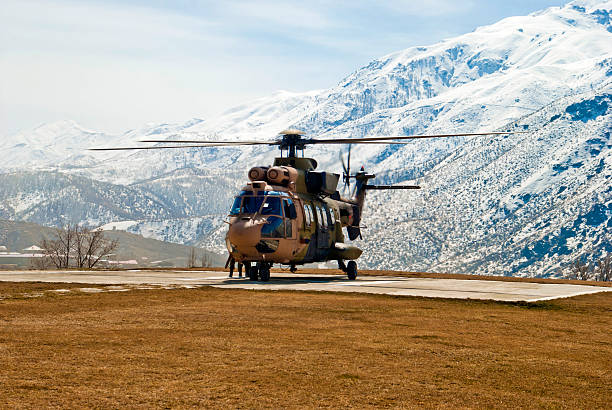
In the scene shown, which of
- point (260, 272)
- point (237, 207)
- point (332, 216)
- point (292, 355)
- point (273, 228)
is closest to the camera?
point (292, 355)

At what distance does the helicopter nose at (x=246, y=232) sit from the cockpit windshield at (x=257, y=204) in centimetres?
78

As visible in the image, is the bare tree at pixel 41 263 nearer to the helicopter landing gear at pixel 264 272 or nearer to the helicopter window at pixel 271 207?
the helicopter landing gear at pixel 264 272

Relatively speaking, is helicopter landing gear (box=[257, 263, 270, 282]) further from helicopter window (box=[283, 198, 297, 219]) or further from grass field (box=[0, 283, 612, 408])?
grass field (box=[0, 283, 612, 408])

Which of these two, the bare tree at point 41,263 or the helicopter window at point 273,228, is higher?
the helicopter window at point 273,228

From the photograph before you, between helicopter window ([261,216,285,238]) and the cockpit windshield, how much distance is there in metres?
0.29

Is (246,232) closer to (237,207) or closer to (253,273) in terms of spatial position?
(237,207)

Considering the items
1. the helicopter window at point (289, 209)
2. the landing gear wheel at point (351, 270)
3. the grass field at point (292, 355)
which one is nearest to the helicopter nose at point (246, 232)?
the helicopter window at point (289, 209)

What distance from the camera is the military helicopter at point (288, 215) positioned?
115ft

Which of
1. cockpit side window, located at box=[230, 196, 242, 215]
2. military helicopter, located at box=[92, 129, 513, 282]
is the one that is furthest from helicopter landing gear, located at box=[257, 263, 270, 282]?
cockpit side window, located at box=[230, 196, 242, 215]

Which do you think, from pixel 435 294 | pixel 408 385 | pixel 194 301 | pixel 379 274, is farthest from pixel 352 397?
pixel 379 274

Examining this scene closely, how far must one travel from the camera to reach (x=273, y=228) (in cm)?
3516

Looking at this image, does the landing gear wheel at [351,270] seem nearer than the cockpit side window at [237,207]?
No

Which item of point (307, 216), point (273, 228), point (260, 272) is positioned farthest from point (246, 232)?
point (307, 216)

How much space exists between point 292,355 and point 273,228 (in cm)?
2130
